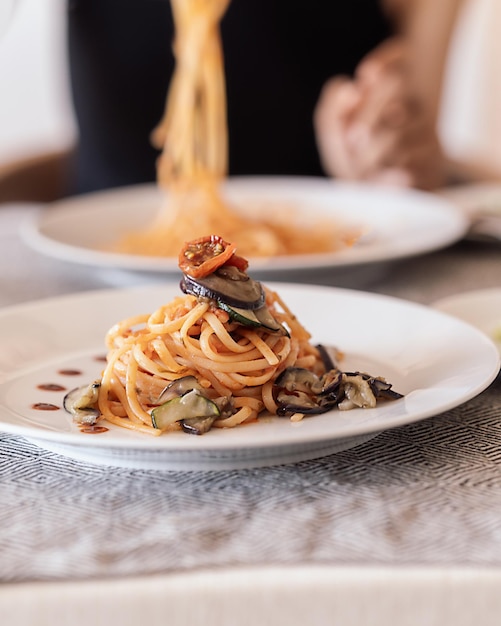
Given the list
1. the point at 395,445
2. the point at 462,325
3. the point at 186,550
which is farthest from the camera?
the point at 462,325

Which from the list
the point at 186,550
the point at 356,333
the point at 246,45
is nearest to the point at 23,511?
the point at 186,550

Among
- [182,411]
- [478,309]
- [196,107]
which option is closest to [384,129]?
[196,107]

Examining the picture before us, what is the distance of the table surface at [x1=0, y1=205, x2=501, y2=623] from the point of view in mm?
707

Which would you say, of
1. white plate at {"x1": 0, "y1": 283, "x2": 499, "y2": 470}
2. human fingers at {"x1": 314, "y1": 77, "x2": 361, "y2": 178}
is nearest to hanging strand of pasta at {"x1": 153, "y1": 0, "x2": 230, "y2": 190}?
human fingers at {"x1": 314, "y1": 77, "x2": 361, "y2": 178}

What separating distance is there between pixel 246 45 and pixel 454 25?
78 cm

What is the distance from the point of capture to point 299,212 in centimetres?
216

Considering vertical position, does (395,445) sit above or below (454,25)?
below

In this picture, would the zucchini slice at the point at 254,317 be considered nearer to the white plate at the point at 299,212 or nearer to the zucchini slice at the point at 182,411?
the zucchini slice at the point at 182,411

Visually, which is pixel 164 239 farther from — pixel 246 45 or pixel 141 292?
pixel 246 45

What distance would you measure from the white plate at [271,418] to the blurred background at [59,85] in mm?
3128

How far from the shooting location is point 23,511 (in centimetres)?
80

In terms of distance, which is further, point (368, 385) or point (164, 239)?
point (164, 239)

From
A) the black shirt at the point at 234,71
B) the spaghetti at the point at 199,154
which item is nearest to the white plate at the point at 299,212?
the spaghetti at the point at 199,154

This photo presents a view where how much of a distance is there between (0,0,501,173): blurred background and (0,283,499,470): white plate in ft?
10.3
